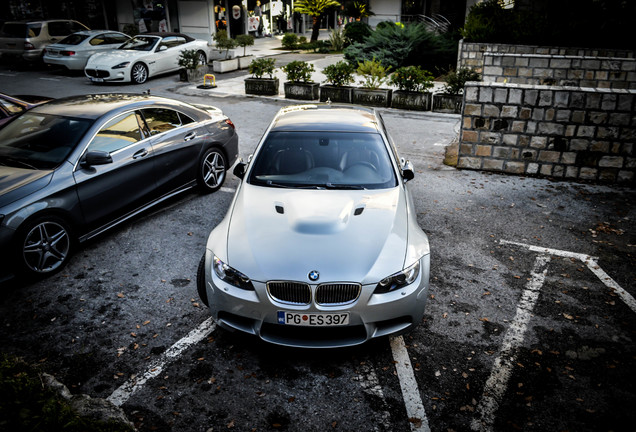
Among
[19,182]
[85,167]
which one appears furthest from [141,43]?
[19,182]

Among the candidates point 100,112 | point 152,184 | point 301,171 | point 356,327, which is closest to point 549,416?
point 356,327

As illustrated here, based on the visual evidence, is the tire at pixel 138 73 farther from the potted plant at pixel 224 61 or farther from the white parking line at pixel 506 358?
the white parking line at pixel 506 358

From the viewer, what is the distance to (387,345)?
13.5ft

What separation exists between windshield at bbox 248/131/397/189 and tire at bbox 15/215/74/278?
2.21 meters

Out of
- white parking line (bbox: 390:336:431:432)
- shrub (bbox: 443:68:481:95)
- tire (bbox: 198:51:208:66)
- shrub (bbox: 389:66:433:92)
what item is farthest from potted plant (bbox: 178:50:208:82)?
white parking line (bbox: 390:336:431:432)

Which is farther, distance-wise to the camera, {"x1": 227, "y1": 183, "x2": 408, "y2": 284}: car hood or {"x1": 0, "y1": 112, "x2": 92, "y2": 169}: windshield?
{"x1": 0, "y1": 112, "x2": 92, "y2": 169}: windshield

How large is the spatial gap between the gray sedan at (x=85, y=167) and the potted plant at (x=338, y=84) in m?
7.51

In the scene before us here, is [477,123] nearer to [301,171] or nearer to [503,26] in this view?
[301,171]

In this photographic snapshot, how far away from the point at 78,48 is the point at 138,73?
10.2 ft

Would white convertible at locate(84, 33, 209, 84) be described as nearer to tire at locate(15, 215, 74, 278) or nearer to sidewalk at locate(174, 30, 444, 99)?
sidewalk at locate(174, 30, 444, 99)

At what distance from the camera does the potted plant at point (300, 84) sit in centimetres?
1433

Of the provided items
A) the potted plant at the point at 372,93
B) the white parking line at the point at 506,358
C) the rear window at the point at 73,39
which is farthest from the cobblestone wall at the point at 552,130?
the rear window at the point at 73,39

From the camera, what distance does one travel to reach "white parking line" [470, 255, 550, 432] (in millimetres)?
3381

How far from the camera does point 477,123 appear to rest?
848 cm
